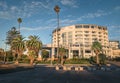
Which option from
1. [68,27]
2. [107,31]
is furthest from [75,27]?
[107,31]

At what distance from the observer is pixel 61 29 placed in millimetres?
157625

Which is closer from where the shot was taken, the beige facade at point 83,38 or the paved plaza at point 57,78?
the paved plaza at point 57,78

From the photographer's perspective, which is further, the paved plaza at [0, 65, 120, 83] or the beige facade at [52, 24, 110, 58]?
the beige facade at [52, 24, 110, 58]

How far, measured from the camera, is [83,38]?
→ 466 ft

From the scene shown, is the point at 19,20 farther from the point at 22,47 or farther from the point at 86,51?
the point at 86,51

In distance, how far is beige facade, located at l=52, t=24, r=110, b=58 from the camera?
133000mm

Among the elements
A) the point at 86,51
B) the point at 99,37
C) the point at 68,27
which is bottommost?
the point at 86,51

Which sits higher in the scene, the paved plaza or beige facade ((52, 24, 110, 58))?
beige facade ((52, 24, 110, 58))

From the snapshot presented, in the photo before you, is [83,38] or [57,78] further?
[83,38]

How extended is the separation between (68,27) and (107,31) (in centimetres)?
3653

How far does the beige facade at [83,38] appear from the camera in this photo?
133m

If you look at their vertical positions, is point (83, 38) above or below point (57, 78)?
above

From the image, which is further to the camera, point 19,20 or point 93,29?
point 93,29

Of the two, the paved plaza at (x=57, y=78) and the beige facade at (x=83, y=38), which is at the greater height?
the beige facade at (x=83, y=38)
